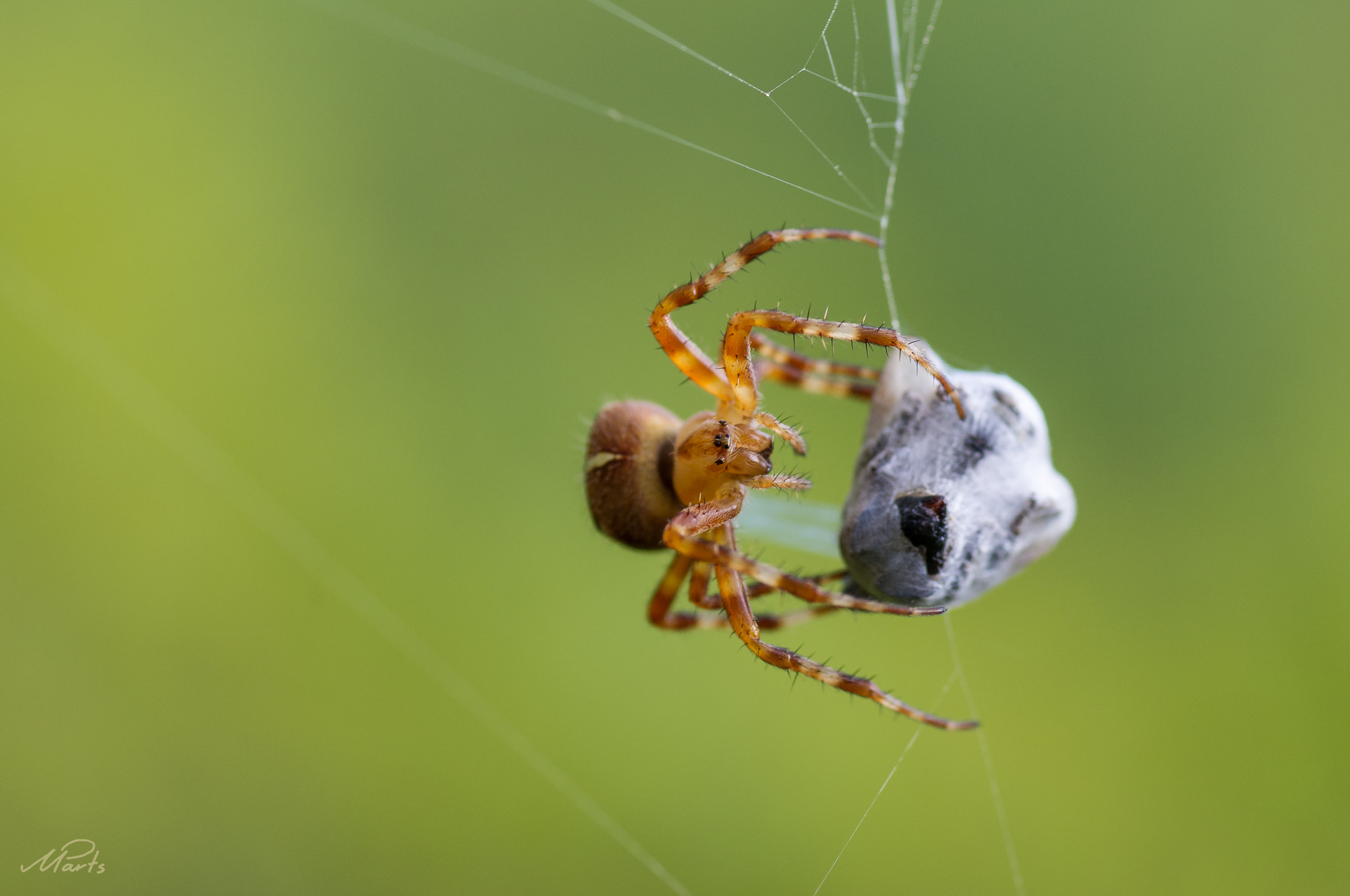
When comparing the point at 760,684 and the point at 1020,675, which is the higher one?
the point at 1020,675

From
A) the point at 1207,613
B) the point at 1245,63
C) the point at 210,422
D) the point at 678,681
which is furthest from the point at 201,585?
the point at 1245,63

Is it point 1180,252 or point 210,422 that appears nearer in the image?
point 1180,252

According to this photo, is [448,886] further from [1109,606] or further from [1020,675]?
[1109,606]

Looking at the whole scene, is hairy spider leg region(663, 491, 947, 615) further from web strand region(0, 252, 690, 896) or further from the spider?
→ web strand region(0, 252, 690, 896)

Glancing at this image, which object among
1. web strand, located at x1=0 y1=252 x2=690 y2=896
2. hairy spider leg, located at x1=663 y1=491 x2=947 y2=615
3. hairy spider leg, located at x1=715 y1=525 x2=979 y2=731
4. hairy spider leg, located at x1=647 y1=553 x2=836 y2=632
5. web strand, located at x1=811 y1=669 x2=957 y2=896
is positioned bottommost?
web strand, located at x1=0 y1=252 x2=690 y2=896

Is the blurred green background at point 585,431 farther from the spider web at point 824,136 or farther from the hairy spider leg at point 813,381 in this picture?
the hairy spider leg at point 813,381
